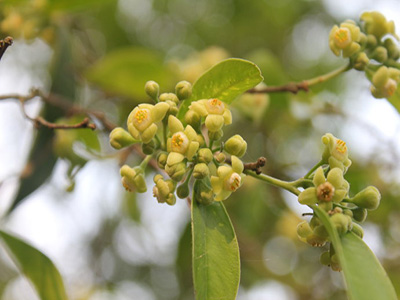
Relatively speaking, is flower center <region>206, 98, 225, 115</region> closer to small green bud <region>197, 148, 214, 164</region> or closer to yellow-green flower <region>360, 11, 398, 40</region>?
small green bud <region>197, 148, 214, 164</region>

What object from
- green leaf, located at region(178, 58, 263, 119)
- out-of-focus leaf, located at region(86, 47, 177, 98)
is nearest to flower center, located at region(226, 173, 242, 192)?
green leaf, located at region(178, 58, 263, 119)

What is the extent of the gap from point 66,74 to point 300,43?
175 centimetres

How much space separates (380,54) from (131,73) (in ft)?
3.70

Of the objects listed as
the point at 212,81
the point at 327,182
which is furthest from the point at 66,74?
the point at 327,182

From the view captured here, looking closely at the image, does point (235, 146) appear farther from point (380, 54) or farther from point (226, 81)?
point (380, 54)

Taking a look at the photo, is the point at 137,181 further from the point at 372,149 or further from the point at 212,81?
the point at 372,149

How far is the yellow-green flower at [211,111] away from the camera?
0.99 metres

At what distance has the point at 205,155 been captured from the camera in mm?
970

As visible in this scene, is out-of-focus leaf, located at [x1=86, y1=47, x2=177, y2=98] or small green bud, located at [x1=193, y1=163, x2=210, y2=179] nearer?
small green bud, located at [x1=193, y1=163, x2=210, y2=179]

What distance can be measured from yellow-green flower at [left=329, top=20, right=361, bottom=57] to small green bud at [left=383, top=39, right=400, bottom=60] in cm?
9

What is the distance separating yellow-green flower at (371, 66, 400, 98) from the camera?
49.3 inches

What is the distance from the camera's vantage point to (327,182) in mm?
926

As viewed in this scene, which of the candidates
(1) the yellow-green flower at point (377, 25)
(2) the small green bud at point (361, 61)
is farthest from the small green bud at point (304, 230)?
(1) the yellow-green flower at point (377, 25)

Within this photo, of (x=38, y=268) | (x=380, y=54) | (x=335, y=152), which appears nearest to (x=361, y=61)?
(x=380, y=54)
